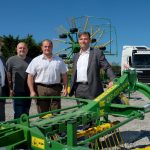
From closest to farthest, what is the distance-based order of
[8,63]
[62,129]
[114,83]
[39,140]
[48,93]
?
[39,140], [62,129], [114,83], [48,93], [8,63]

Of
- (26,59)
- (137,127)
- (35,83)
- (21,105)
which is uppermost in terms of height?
(26,59)

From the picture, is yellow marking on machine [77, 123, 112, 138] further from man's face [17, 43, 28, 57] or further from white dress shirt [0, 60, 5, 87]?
man's face [17, 43, 28, 57]

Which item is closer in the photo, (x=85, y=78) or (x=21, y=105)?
(x=85, y=78)

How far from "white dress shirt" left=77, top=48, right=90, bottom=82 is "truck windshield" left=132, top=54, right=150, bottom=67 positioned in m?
14.1

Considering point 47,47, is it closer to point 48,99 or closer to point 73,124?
point 48,99

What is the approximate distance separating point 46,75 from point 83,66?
654 mm

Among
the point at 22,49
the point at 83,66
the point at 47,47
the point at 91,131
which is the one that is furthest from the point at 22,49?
the point at 91,131

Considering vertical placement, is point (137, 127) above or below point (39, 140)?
below

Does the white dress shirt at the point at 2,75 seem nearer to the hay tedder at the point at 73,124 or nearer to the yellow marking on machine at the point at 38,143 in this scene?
the hay tedder at the point at 73,124

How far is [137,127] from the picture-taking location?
7.30m

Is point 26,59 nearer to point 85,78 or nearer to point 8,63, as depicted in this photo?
point 8,63

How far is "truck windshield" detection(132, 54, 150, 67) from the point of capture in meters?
19.0

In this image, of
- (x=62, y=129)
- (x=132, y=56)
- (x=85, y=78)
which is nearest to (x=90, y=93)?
(x=85, y=78)

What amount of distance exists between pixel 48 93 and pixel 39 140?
9.75 feet
